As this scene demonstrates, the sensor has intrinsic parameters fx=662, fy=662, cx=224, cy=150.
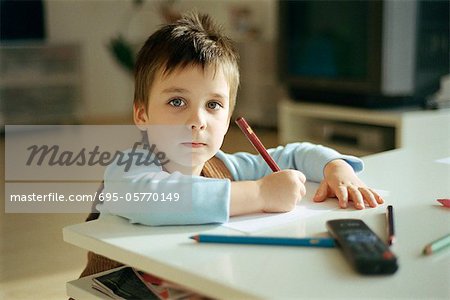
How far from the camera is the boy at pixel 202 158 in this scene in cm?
85

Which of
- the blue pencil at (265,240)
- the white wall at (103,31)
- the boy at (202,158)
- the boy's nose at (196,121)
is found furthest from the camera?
the white wall at (103,31)

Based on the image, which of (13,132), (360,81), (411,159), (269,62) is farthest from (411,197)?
(13,132)

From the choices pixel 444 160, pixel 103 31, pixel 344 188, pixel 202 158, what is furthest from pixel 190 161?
pixel 103 31

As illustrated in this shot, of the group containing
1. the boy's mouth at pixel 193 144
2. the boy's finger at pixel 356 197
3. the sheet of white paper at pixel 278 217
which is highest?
the boy's mouth at pixel 193 144

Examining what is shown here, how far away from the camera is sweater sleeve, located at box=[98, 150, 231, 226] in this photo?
2.68 ft

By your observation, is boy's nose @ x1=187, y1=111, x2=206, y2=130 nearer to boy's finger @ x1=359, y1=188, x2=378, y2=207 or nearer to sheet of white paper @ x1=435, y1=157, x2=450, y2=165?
boy's finger @ x1=359, y1=188, x2=378, y2=207

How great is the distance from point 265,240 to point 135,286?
0.23 meters

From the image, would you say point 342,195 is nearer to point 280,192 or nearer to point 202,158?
point 280,192

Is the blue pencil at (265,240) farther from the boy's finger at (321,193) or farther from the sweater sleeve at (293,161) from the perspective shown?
the sweater sleeve at (293,161)

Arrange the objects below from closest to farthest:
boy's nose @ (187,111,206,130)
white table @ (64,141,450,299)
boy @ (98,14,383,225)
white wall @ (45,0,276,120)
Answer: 1. white table @ (64,141,450,299)
2. boy @ (98,14,383,225)
3. boy's nose @ (187,111,206,130)
4. white wall @ (45,0,276,120)

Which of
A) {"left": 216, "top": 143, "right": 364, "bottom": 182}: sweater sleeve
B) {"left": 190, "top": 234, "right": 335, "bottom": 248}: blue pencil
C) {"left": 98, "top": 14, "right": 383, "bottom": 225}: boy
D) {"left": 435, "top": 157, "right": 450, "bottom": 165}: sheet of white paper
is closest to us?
{"left": 190, "top": 234, "right": 335, "bottom": 248}: blue pencil

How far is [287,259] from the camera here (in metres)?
0.68

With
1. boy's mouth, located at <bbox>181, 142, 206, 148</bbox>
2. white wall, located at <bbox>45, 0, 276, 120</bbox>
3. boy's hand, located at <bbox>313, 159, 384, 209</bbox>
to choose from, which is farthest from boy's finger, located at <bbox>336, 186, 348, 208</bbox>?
white wall, located at <bbox>45, 0, 276, 120</bbox>

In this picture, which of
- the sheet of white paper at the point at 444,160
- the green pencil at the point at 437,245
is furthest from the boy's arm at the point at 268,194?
the sheet of white paper at the point at 444,160
